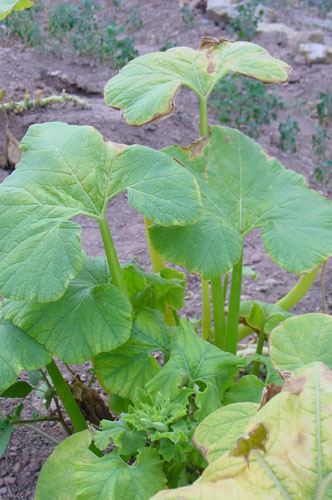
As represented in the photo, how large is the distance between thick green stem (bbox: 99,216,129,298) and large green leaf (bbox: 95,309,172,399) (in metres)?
0.10

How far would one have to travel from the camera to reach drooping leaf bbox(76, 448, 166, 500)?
44.3 inches

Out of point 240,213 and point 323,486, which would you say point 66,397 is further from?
point 323,486

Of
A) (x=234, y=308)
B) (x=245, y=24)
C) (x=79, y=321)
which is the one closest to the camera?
(x=79, y=321)

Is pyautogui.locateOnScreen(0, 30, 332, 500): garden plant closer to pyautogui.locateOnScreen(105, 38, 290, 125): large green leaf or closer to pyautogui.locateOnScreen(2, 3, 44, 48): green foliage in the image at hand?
pyautogui.locateOnScreen(105, 38, 290, 125): large green leaf

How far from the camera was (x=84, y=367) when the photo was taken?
2.06 meters

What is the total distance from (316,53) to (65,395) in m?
4.31

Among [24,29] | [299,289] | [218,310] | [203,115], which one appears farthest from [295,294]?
[24,29]

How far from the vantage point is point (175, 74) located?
160cm

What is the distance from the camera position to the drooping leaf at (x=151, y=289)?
5.24 feet

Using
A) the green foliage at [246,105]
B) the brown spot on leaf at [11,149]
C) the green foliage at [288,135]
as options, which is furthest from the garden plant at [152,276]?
the green foliage at [246,105]

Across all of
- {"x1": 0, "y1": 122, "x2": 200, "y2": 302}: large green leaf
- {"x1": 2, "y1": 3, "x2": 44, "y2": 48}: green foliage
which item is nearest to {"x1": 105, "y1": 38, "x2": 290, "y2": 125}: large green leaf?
{"x1": 0, "y1": 122, "x2": 200, "y2": 302}: large green leaf

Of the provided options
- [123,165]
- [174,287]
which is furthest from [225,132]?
[174,287]

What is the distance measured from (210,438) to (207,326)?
833 millimetres

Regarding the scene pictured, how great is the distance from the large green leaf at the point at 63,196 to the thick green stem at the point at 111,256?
4 cm
